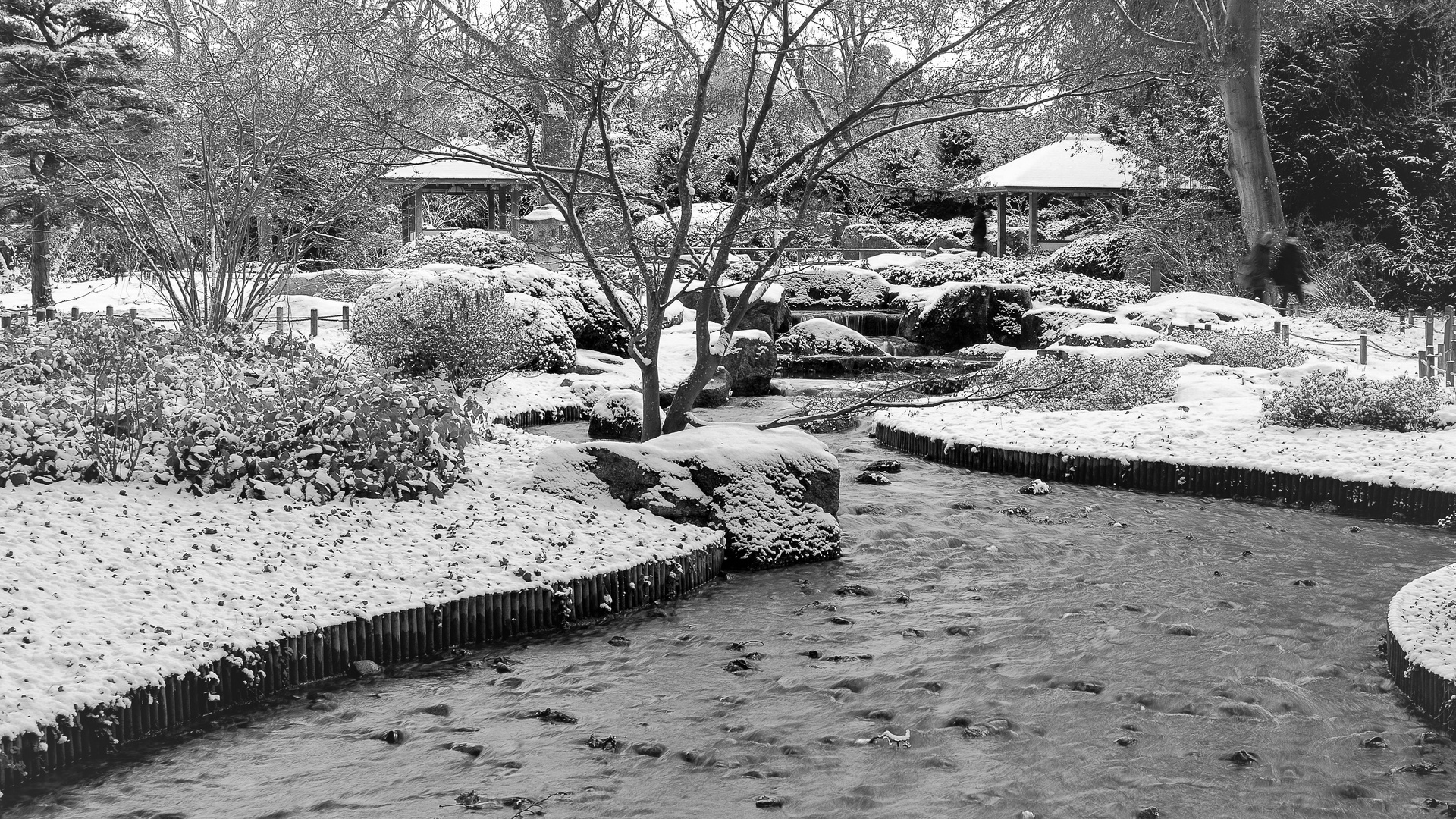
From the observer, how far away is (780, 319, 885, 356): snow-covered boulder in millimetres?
19266

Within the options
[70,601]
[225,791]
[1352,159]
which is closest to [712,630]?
[225,791]

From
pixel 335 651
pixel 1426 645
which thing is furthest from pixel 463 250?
pixel 1426 645

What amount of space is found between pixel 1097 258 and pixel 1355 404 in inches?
687

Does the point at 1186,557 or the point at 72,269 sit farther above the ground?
the point at 72,269

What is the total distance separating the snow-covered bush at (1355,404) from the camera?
10445 mm

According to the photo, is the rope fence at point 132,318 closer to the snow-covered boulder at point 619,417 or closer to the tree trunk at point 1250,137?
the snow-covered boulder at point 619,417

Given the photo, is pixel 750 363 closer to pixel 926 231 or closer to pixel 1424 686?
pixel 1424 686

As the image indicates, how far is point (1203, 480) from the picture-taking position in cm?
952

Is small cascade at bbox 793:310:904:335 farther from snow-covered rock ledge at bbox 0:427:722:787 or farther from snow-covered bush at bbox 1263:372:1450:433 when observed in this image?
snow-covered rock ledge at bbox 0:427:722:787

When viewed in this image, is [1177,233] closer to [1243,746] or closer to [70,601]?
[1243,746]

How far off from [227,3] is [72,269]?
1696 centimetres

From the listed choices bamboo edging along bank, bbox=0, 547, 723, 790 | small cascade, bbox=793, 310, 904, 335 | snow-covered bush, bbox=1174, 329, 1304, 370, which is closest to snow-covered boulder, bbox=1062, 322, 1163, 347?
snow-covered bush, bbox=1174, 329, 1304, 370

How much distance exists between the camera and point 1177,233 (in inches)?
1001

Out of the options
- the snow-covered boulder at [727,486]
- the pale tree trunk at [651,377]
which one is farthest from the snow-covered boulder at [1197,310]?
the snow-covered boulder at [727,486]
